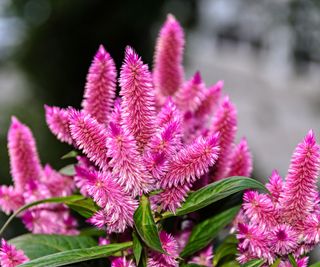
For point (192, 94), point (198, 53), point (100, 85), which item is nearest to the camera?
point (100, 85)

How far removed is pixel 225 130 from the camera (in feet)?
2.61

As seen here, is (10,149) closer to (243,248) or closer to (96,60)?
(96,60)

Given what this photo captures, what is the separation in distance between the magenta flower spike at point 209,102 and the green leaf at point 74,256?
11.2 inches

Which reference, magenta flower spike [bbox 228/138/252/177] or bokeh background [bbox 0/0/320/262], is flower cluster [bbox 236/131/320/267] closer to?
magenta flower spike [bbox 228/138/252/177]

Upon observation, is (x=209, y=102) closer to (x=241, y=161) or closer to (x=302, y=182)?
(x=241, y=161)

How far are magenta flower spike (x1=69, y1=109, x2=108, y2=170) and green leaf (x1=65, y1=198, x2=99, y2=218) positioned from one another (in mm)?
73

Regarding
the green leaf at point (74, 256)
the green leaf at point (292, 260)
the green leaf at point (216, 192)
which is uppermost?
the green leaf at point (216, 192)

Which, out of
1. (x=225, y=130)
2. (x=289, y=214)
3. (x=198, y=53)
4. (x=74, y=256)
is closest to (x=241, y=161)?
(x=225, y=130)

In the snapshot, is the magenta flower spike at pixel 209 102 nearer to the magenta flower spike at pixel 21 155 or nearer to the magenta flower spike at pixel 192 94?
the magenta flower spike at pixel 192 94

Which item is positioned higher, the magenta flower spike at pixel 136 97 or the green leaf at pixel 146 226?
the magenta flower spike at pixel 136 97

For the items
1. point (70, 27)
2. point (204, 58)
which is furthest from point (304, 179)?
point (204, 58)

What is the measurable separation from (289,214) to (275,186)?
0.11ft

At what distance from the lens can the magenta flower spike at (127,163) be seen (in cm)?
63

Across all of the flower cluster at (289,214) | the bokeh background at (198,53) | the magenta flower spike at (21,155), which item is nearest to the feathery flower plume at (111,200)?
the flower cluster at (289,214)
